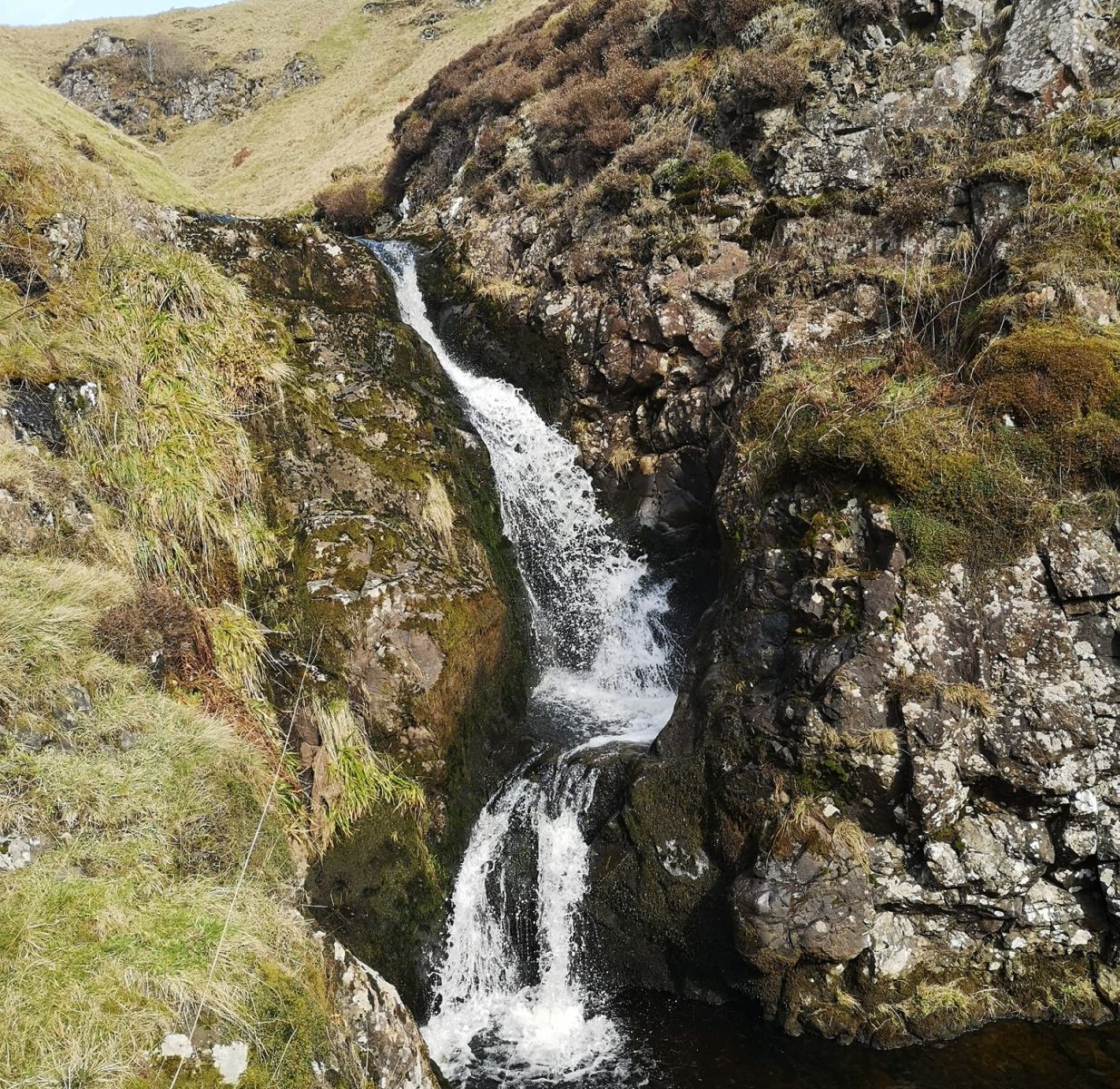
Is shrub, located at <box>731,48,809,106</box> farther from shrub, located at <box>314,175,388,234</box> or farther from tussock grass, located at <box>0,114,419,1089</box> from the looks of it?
shrub, located at <box>314,175,388,234</box>

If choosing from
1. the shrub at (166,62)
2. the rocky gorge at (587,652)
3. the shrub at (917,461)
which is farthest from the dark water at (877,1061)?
the shrub at (166,62)

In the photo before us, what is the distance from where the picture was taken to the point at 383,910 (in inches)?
300

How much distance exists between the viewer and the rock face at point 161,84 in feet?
162

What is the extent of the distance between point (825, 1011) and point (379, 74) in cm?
5174

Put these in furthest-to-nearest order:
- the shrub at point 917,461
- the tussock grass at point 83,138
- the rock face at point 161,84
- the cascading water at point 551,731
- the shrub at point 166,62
→ the shrub at point 166,62
the rock face at point 161,84
the tussock grass at point 83,138
the shrub at point 917,461
the cascading water at point 551,731

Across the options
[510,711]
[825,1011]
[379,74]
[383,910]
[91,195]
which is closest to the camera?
[825,1011]

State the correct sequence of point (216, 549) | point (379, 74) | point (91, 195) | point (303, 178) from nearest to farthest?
point (216, 549) < point (91, 195) < point (303, 178) < point (379, 74)

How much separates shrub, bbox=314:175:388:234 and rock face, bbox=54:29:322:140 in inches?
1175

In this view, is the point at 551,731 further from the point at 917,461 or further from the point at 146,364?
the point at 146,364

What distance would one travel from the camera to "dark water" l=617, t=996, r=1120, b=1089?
616 cm

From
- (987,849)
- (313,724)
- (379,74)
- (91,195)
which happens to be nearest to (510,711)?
(313,724)

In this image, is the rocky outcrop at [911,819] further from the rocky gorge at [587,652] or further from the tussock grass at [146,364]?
the tussock grass at [146,364]

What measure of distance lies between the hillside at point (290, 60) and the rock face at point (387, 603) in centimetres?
Answer: 2190

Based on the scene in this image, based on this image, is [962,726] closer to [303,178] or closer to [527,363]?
[527,363]
